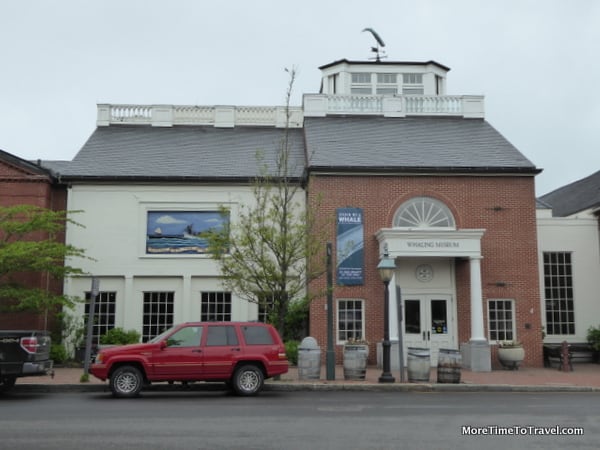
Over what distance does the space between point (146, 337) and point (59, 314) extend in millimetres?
3056

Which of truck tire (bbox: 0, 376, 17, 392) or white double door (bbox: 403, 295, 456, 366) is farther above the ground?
white double door (bbox: 403, 295, 456, 366)

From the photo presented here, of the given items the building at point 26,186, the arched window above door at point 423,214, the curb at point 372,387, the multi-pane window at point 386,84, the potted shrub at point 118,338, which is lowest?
the curb at point 372,387

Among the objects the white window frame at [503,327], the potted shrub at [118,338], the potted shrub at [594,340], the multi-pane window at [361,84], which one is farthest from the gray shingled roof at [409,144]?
the potted shrub at [118,338]

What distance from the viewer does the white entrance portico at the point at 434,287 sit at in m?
20.7

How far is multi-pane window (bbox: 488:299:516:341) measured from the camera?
21766 mm

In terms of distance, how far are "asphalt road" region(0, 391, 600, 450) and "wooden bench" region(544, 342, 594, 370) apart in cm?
552

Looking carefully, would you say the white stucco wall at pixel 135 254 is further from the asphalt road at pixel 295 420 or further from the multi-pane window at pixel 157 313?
the asphalt road at pixel 295 420

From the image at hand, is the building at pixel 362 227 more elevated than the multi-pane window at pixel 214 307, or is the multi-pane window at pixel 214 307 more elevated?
the building at pixel 362 227

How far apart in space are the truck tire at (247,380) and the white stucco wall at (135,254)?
863 cm

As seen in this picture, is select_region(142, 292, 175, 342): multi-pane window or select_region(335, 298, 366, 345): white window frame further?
select_region(142, 292, 175, 342): multi-pane window

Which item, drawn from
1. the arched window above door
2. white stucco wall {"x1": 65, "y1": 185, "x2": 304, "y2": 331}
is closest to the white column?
the arched window above door

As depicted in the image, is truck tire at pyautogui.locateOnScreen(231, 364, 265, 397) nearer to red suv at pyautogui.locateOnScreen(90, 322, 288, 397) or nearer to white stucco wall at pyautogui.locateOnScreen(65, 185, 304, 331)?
red suv at pyautogui.locateOnScreen(90, 322, 288, 397)

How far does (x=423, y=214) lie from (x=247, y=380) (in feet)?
34.2

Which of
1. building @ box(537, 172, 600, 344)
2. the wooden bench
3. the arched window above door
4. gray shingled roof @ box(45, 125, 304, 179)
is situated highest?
gray shingled roof @ box(45, 125, 304, 179)
